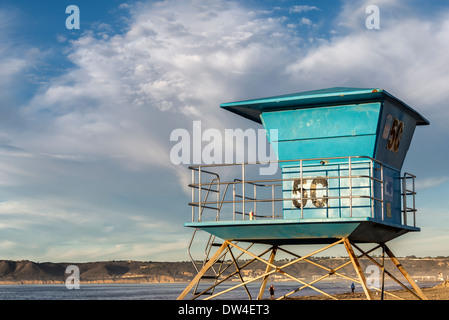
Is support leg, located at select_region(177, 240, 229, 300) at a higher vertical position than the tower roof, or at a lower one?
lower

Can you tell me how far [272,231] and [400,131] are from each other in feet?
17.5

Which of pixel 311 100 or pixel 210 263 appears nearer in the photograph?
pixel 311 100

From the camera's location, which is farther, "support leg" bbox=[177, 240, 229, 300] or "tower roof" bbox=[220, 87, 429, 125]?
"support leg" bbox=[177, 240, 229, 300]

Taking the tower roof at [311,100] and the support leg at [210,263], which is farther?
the support leg at [210,263]

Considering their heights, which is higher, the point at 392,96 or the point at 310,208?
the point at 392,96

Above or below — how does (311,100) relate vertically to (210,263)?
above

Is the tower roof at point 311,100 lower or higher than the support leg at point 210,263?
higher
